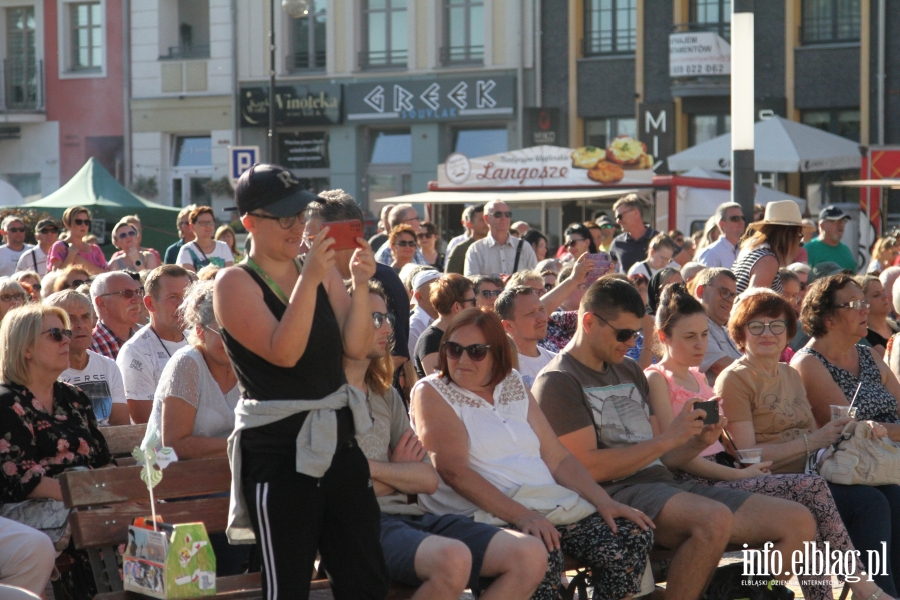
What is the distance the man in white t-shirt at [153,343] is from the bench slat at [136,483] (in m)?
1.63

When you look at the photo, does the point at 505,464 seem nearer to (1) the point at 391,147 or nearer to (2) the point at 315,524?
(2) the point at 315,524

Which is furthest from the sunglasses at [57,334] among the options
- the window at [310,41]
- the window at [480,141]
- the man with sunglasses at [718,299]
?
the window at [310,41]

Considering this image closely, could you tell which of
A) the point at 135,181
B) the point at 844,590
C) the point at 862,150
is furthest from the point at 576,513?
the point at 135,181

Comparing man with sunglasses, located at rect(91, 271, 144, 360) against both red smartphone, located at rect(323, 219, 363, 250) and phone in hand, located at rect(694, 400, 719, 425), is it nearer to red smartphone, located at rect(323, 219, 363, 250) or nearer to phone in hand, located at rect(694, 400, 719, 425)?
phone in hand, located at rect(694, 400, 719, 425)

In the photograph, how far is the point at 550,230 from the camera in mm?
23375

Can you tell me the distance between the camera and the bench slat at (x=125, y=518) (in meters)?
4.51

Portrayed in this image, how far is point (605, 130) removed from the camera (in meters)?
28.0

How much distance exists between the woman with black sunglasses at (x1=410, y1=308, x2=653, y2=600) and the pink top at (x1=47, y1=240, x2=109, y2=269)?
8298 millimetres

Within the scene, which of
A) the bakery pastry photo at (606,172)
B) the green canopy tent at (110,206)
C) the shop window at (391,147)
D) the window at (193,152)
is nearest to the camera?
the green canopy tent at (110,206)

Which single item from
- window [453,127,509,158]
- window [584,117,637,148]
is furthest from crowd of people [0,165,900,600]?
window [453,127,509,158]

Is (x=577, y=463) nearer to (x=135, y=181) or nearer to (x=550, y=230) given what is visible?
(x=550, y=230)

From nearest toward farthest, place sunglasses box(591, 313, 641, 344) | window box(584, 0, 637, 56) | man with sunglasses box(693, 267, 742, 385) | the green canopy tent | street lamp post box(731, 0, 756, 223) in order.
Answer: sunglasses box(591, 313, 641, 344), man with sunglasses box(693, 267, 742, 385), street lamp post box(731, 0, 756, 223), the green canopy tent, window box(584, 0, 637, 56)

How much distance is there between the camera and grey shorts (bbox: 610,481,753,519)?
5.25 metres

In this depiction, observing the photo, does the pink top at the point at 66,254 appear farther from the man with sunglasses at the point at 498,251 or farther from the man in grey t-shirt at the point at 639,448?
the man in grey t-shirt at the point at 639,448
